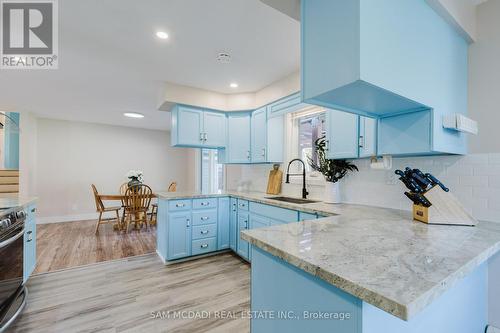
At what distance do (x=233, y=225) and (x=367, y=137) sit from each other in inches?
82.4

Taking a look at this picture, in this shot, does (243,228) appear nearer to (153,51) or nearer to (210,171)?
(153,51)

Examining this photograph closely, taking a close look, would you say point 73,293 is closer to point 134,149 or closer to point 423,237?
point 423,237

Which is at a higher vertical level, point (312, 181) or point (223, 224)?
point (312, 181)

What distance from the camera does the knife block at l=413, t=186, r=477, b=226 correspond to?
1.28 metres

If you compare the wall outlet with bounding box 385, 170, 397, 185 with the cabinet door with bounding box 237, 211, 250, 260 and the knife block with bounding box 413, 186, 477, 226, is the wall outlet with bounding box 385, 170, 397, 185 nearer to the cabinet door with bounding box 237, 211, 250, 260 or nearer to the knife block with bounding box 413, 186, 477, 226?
the knife block with bounding box 413, 186, 477, 226

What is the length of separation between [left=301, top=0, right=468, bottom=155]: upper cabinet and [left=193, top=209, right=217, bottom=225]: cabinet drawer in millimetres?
2258

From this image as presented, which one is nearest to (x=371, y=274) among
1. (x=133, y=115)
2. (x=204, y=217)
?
(x=204, y=217)

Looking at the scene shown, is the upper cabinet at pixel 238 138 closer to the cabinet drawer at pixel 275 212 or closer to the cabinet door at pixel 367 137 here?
the cabinet drawer at pixel 275 212

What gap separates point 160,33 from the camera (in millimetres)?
1977

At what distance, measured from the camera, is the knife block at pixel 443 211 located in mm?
1280

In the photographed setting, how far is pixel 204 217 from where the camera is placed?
3.01m

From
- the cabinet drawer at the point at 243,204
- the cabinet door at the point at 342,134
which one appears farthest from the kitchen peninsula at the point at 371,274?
the cabinet drawer at the point at 243,204

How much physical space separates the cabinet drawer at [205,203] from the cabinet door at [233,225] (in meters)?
0.27

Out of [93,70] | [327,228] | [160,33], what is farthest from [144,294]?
[93,70]
